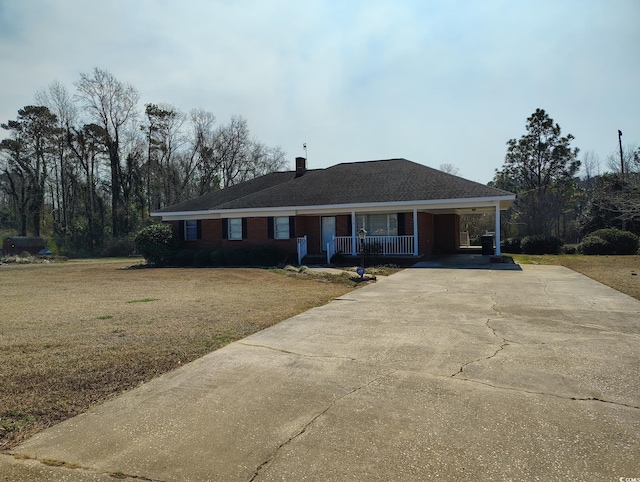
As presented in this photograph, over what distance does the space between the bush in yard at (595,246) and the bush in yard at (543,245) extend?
126cm

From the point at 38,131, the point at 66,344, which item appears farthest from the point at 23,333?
the point at 38,131

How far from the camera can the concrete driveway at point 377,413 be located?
2789 mm

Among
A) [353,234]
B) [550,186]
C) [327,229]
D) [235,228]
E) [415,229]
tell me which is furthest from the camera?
[550,186]

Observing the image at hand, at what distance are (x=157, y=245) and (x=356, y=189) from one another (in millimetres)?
10358

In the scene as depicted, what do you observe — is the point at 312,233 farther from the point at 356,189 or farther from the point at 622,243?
the point at 622,243

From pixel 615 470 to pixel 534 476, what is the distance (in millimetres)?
532

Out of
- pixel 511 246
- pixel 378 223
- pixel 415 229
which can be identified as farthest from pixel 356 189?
pixel 511 246

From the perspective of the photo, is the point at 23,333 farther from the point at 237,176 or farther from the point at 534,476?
the point at 237,176

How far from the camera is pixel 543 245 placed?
2412 cm

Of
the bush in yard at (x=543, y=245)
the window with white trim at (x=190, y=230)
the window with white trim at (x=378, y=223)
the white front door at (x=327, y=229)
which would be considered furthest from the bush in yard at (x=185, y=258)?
the bush in yard at (x=543, y=245)

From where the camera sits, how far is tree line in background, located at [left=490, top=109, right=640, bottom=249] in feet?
97.1

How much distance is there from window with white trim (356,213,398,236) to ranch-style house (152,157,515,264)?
0.16 ft

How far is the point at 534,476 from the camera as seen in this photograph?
8.64ft

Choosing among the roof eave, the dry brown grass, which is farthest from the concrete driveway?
the roof eave
